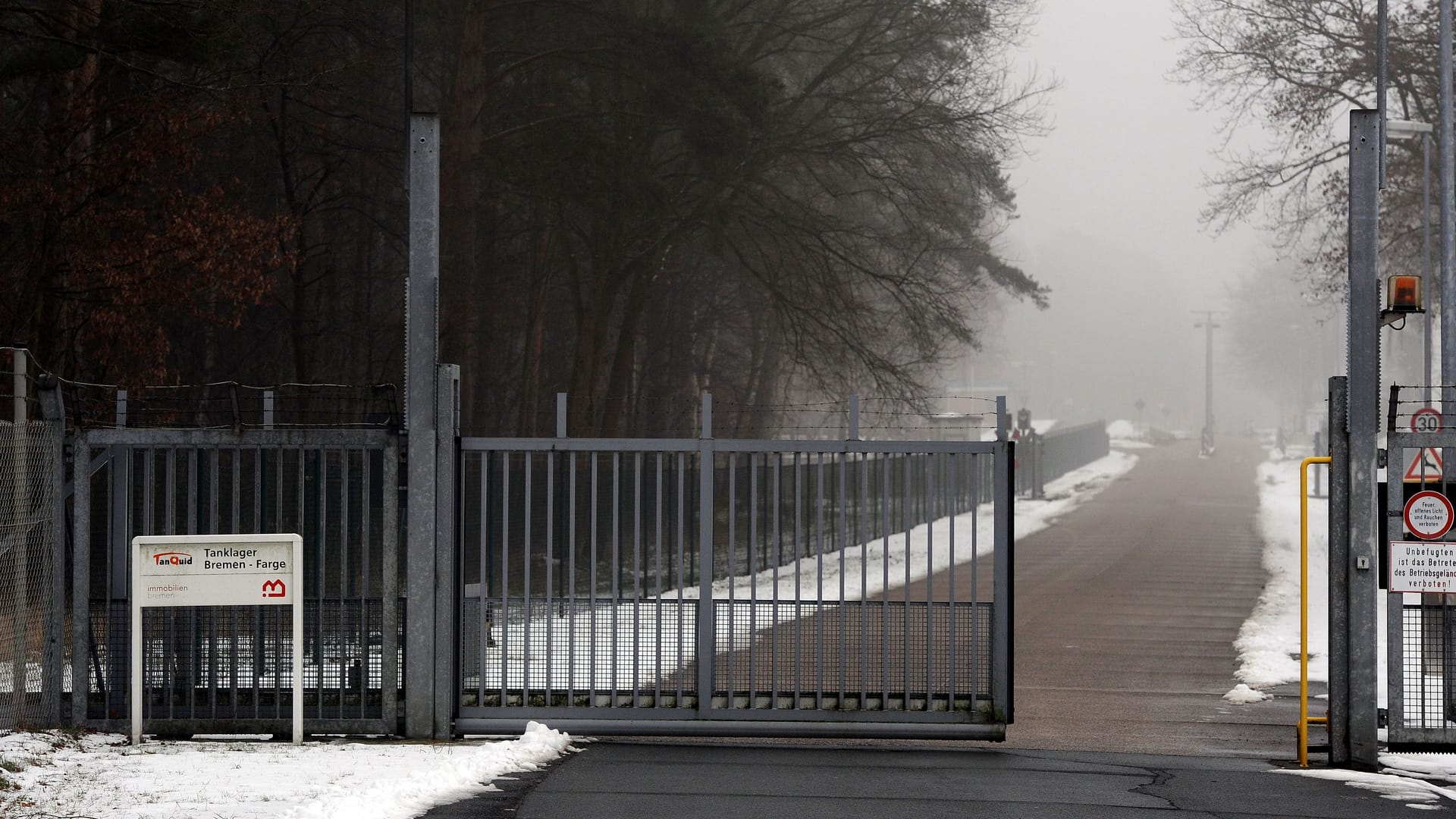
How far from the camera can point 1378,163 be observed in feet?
34.5

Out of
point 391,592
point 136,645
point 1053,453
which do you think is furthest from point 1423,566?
point 1053,453

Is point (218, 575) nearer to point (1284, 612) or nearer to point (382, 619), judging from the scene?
point (382, 619)

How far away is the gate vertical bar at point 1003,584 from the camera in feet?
33.3

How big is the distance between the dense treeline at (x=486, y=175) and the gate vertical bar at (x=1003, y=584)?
12.5 meters

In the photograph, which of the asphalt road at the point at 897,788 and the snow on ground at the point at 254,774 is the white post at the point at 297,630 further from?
the asphalt road at the point at 897,788

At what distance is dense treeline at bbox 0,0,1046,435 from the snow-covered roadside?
1123cm

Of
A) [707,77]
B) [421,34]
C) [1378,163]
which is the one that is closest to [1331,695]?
[1378,163]

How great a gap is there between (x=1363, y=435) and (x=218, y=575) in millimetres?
7447

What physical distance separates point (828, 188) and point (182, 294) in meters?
14.0

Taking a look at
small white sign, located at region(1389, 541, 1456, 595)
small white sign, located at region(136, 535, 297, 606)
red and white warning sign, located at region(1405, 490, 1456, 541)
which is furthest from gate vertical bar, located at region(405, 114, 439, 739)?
red and white warning sign, located at region(1405, 490, 1456, 541)

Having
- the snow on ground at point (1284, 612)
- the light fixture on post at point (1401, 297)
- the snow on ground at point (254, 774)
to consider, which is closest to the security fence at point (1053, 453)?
the snow on ground at point (1284, 612)

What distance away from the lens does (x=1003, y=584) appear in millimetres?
10562

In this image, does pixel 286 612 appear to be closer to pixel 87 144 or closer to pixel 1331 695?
pixel 1331 695

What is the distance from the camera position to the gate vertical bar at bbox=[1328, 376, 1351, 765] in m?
10.3
